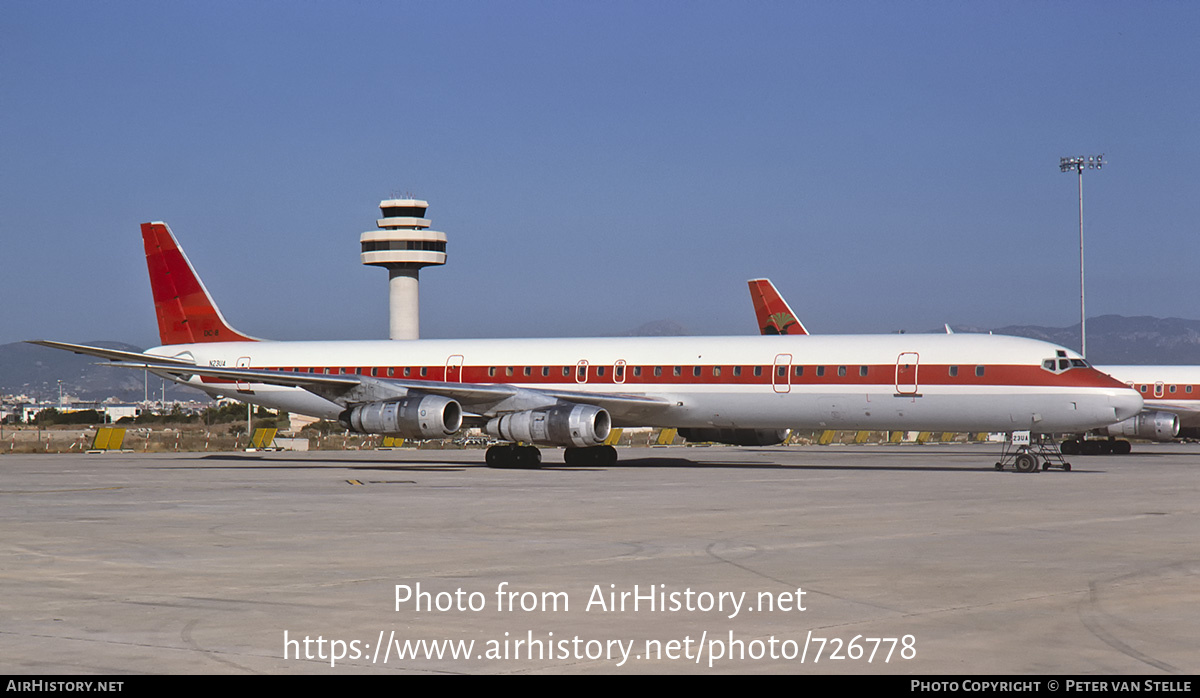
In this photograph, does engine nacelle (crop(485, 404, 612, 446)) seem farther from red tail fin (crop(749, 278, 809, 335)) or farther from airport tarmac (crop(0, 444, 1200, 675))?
red tail fin (crop(749, 278, 809, 335))

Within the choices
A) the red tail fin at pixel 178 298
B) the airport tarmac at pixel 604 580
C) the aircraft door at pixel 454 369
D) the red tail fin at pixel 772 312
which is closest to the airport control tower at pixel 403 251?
the red tail fin at pixel 772 312

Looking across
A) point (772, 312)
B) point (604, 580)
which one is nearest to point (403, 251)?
point (772, 312)

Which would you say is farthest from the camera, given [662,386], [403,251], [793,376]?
[403,251]

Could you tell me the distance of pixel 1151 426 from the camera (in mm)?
48531

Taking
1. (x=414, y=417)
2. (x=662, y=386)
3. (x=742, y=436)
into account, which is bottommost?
(x=742, y=436)

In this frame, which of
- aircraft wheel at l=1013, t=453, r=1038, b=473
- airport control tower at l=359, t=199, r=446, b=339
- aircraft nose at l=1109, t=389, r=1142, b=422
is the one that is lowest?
aircraft wheel at l=1013, t=453, r=1038, b=473

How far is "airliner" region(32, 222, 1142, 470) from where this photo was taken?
32656 millimetres

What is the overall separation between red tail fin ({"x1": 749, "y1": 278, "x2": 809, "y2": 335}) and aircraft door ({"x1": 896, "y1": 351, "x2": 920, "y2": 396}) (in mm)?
27468

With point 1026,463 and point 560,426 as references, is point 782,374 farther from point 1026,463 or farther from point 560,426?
point 1026,463

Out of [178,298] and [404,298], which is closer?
[178,298]

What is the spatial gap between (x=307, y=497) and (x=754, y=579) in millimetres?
13802

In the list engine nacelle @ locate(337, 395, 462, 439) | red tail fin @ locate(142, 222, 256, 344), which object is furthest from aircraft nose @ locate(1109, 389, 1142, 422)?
red tail fin @ locate(142, 222, 256, 344)

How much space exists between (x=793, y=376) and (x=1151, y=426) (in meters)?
21.1

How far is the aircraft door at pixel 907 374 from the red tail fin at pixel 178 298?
77.7 feet
